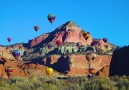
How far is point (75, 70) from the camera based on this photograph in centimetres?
15462

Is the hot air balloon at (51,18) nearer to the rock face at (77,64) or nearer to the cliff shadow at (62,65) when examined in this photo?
the rock face at (77,64)

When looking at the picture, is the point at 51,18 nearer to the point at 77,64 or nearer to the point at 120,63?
the point at 120,63

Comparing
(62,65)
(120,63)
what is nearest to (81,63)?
(62,65)

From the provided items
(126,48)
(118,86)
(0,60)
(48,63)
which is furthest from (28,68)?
(118,86)

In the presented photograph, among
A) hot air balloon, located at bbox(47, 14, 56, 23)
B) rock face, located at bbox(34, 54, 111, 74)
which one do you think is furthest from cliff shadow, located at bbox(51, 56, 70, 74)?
hot air balloon, located at bbox(47, 14, 56, 23)

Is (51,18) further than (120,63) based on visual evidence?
No

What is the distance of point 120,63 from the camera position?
3831 inches

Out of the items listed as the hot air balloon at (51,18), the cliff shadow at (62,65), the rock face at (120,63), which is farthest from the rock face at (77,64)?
the hot air balloon at (51,18)

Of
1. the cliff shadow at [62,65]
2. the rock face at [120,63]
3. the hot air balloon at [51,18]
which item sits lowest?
the rock face at [120,63]

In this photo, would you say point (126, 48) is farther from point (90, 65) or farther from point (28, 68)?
point (90, 65)

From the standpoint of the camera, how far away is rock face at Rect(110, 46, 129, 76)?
9500cm

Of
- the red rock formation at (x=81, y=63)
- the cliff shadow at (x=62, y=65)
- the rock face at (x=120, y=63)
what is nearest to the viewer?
the rock face at (x=120, y=63)

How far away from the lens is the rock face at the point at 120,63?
95.0 m

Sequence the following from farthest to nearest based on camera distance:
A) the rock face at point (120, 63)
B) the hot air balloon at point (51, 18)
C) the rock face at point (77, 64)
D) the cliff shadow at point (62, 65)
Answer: the rock face at point (77, 64) < the cliff shadow at point (62, 65) < the rock face at point (120, 63) < the hot air balloon at point (51, 18)
